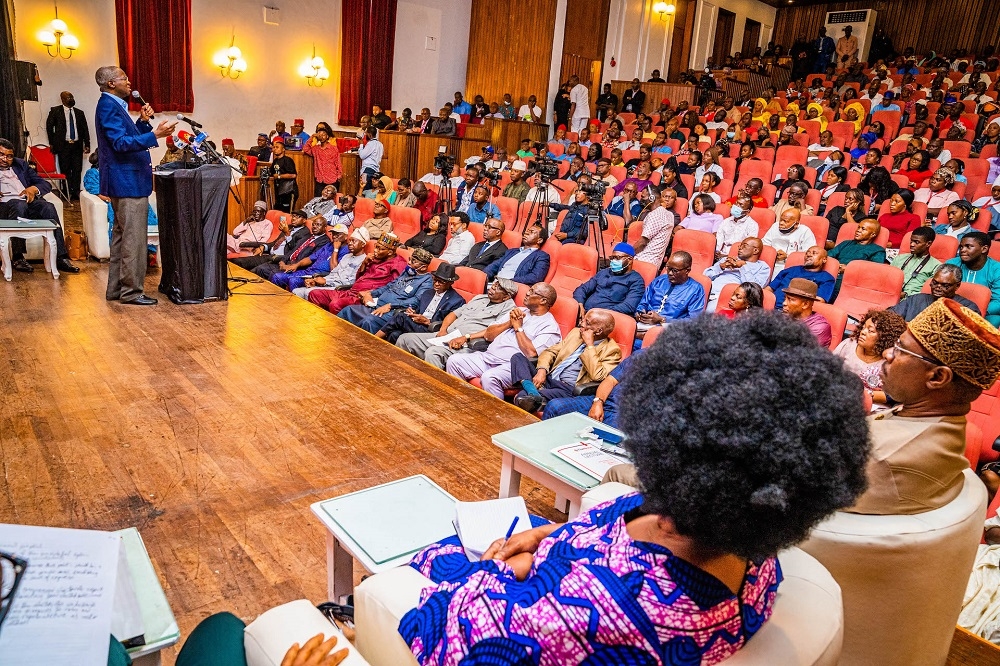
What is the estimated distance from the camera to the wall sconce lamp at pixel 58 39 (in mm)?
9125

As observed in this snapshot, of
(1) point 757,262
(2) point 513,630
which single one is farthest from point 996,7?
(2) point 513,630

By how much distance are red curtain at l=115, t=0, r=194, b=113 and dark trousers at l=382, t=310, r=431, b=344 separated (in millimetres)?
7035

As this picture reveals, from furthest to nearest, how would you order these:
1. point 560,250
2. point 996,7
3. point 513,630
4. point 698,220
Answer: point 996,7
point 698,220
point 560,250
point 513,630

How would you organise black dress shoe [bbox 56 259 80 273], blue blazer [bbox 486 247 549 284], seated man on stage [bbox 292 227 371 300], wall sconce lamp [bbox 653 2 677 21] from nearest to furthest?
blue blazer [bbox 486 247 549 284] → black dress shoe [bbox 56 259 80 273] → seated man on stage [bbox 292 227 371 300] → wall sconce lamp [bbox 653 2 677 21]

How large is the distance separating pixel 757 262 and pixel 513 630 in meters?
4.21

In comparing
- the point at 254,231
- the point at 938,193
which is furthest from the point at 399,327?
the point at 938,193

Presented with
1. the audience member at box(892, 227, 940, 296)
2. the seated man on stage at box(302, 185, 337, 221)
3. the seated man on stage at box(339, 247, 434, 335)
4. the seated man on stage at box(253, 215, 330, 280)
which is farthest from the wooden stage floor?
the seated man on stage at box(302, 185, 337, 221)

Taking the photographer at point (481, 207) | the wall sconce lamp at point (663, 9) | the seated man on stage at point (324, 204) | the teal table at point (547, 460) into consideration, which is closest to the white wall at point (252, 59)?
the wall sconce lamp at point (663, 9)

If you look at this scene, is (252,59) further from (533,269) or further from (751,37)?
(751,37)

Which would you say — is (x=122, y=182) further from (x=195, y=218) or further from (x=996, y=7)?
(x=996, y=7)

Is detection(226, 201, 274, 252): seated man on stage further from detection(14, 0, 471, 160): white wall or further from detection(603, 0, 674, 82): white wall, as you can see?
detection(603, 0, 674, 82): white wall

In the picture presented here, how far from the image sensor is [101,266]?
5.29m

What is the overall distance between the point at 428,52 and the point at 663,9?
4.43 m

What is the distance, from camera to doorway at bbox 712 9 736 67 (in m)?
14.1
